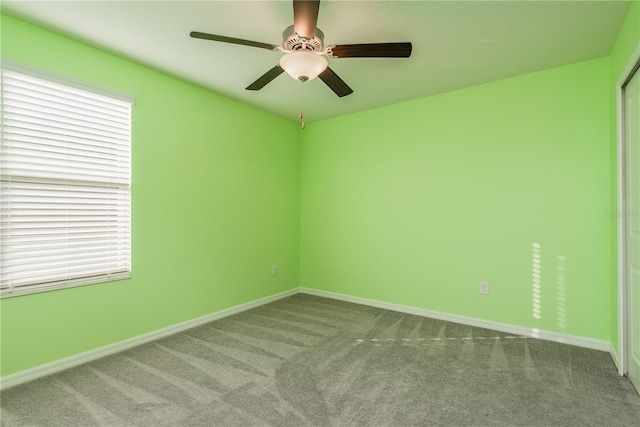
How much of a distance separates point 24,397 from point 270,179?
2905 mm

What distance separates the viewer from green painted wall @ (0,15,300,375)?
7.36 feet

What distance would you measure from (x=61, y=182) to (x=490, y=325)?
3893 millimetres

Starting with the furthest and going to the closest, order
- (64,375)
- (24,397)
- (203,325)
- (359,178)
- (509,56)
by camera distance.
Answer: (359,178) → (203,325) → (509,56) → (64,375) → (24,397)

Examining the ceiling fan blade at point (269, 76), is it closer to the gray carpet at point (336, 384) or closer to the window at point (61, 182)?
the window at point (61, 182)

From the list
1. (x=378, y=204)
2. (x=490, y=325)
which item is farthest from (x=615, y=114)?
(x=378, y=204)

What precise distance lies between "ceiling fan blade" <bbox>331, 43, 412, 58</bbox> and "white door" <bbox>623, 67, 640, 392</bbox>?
5.04 ft

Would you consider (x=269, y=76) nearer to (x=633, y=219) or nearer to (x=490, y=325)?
(x=633, y=219)

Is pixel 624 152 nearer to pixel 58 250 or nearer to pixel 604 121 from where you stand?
pixel 604 121

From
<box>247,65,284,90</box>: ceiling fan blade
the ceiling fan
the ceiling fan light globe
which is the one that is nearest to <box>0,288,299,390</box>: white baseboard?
<box>247,65,284,90</box>: ceiling fan blade

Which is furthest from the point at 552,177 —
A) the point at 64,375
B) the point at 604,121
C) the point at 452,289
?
the point at 64,375

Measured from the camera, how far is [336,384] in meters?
2.12

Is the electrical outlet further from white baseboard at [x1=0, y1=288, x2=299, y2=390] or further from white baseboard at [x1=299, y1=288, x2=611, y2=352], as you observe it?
white baseboard at [x1=0, y1=288, x2=299, y2=390]

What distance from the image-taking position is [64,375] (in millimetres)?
2240

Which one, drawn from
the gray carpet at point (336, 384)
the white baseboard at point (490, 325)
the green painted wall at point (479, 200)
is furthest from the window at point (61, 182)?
the white baseboard at point (490, 325)
